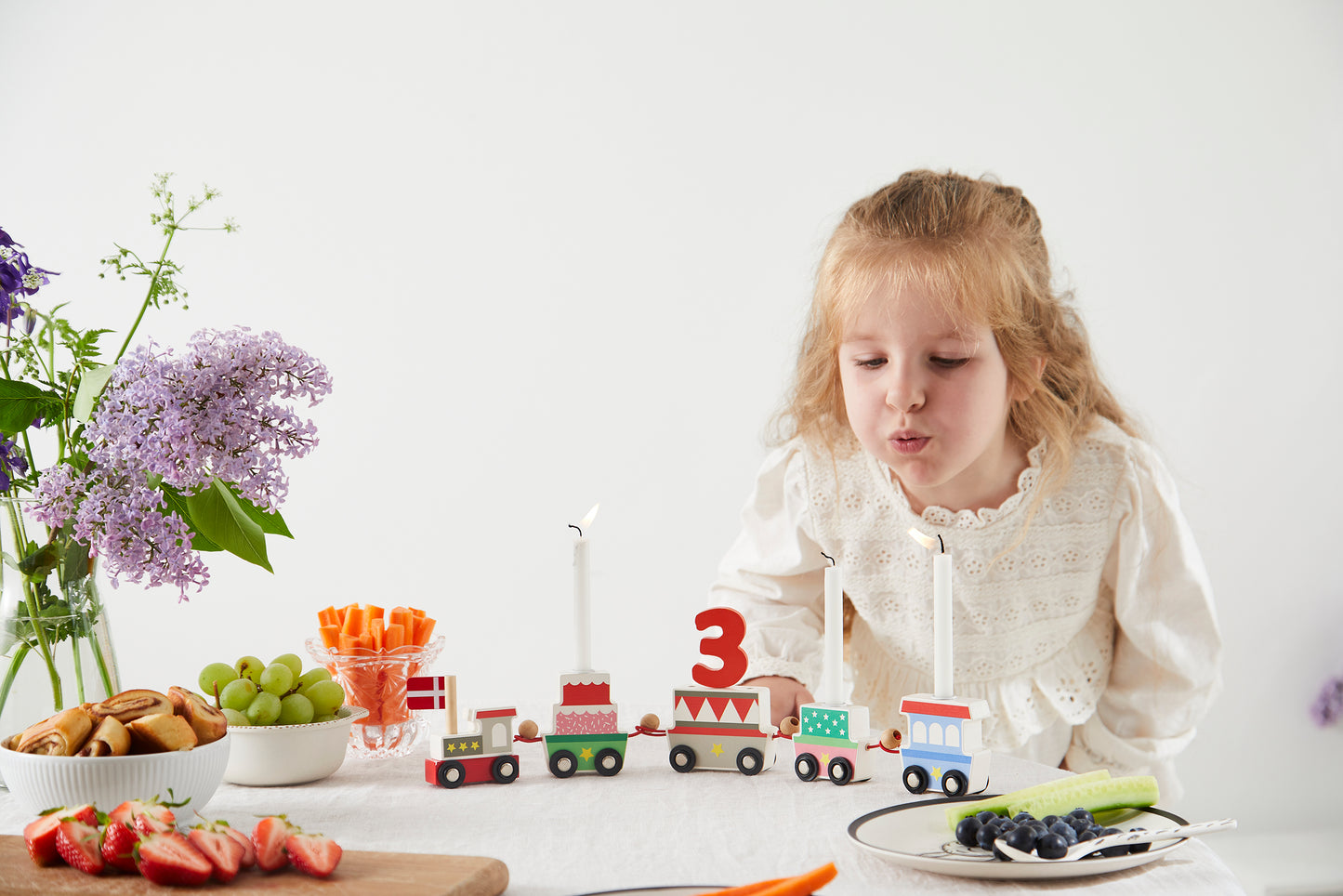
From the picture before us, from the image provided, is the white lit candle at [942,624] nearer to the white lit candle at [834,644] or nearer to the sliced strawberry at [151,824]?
the white lit candle at [834,644]

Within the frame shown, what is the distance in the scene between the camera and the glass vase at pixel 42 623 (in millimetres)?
862

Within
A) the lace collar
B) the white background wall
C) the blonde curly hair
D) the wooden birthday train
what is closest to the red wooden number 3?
the wooden birthday train

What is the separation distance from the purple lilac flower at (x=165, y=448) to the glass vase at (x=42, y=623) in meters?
0.07

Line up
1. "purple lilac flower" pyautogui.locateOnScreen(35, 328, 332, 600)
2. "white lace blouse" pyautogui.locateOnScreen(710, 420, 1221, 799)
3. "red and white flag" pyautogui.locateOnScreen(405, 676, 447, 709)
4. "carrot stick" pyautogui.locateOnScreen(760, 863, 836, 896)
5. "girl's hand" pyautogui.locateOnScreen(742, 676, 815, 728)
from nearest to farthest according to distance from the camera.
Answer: "carrot stick" pyautogui.locateOnScreen(760, 863, 836, 896) < "purple lilac flower" pyautogui.locateOnScreen(35, 328, 332, 600) < "red and white flag" pyautogui.locateOnScreen(405, 676, 447, 709) < "girl's hand" pyautogui.locateOnScreen(742, 676, 815, 728) < "white lace blouse" pyautogui.locateOnScreen(710, 420, 1221, 799)

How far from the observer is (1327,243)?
2441 mm

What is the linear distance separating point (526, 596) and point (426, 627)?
55.9 inches

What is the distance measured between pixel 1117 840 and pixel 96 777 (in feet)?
2.32

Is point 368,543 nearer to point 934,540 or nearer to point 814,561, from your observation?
point 814,561

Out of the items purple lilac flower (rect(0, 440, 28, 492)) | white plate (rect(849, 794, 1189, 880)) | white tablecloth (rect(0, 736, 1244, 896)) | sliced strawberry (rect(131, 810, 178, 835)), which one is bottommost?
white tablecloth (rect(0, 736, 1244, 896))

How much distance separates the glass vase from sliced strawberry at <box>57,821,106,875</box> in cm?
22

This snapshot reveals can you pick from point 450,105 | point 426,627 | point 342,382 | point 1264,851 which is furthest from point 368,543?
point 1264,851

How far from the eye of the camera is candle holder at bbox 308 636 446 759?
1.03 m

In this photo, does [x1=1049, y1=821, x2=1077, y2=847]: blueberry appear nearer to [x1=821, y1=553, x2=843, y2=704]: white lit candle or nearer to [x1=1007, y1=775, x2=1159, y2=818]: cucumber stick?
[x1=1007, y1=775, x2=1159, y2=818]: cucumber stick

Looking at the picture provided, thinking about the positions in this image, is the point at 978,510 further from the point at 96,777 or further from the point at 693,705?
the point at 96,777
